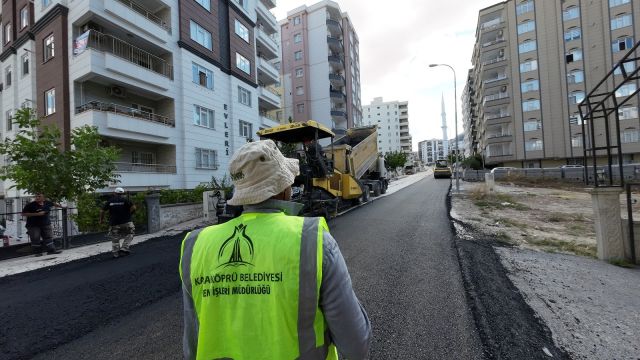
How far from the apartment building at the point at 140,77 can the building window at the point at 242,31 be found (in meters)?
0.15

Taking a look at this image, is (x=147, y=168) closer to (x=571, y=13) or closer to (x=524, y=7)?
(x=524, y=7)

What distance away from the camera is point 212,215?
44.6 feet

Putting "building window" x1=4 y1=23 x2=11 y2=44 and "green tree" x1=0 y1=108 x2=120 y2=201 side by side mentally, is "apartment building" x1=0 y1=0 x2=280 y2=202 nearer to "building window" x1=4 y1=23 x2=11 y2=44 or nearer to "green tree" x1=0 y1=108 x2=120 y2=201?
"building window" x1=4 y1=23 x2=11 y2=44

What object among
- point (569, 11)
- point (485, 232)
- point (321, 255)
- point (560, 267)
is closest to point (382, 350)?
point (321, 255)

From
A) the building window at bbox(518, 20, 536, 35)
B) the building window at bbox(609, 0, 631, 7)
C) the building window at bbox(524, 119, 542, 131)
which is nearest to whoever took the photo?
the building window at bbox(609, 0, 631, 7)

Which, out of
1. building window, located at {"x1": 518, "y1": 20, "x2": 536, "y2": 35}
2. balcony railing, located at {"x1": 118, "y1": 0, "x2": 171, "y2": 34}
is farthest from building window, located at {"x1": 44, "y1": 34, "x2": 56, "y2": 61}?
building window, located at {"x1": 518, "y1": 20, "x2": 536, "y2": 35}

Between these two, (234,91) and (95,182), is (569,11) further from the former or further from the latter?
(95,182)

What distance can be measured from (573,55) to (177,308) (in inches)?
2246

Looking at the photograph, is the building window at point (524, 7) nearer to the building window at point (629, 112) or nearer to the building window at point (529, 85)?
the building window at point (529, 85)

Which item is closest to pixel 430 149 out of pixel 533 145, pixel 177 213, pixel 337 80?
pixel 533 145

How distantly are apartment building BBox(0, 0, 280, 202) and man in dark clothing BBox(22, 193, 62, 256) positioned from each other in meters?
5.80

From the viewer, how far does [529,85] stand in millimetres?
46625

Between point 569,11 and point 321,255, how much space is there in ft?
195

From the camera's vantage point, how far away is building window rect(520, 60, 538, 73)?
46031 millimetres
